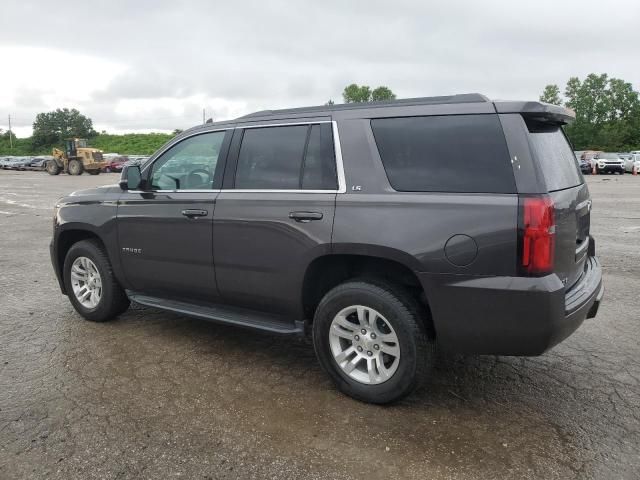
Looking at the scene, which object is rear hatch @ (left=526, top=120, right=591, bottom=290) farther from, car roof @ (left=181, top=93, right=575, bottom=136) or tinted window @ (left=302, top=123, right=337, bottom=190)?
tinted window @ (left=302, top=123, right=337, bottom=190)

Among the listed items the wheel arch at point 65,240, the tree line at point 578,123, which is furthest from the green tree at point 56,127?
the wheel arch at point 65,240

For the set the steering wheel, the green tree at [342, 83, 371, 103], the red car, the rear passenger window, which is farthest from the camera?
the green tree at [342, 83, 371, 103]

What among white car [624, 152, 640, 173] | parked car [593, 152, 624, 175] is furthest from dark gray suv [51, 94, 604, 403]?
white car [624, 152, 640, 173]

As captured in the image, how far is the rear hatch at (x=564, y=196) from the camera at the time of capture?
3.13 m

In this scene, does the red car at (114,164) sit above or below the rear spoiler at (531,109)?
below

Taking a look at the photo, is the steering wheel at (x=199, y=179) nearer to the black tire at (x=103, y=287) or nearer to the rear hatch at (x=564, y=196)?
the black tire at (x=103, y=287)

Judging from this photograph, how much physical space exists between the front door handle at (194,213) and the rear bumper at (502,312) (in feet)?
5.83

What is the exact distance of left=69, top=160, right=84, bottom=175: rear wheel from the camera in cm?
3934

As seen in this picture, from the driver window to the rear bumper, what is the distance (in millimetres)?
1992

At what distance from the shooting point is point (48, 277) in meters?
7.06

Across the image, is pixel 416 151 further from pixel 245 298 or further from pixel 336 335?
pixel 245 298

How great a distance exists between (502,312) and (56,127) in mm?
90422

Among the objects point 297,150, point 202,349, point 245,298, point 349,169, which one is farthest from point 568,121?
point 202,349

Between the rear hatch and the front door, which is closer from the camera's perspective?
the rear hatch
